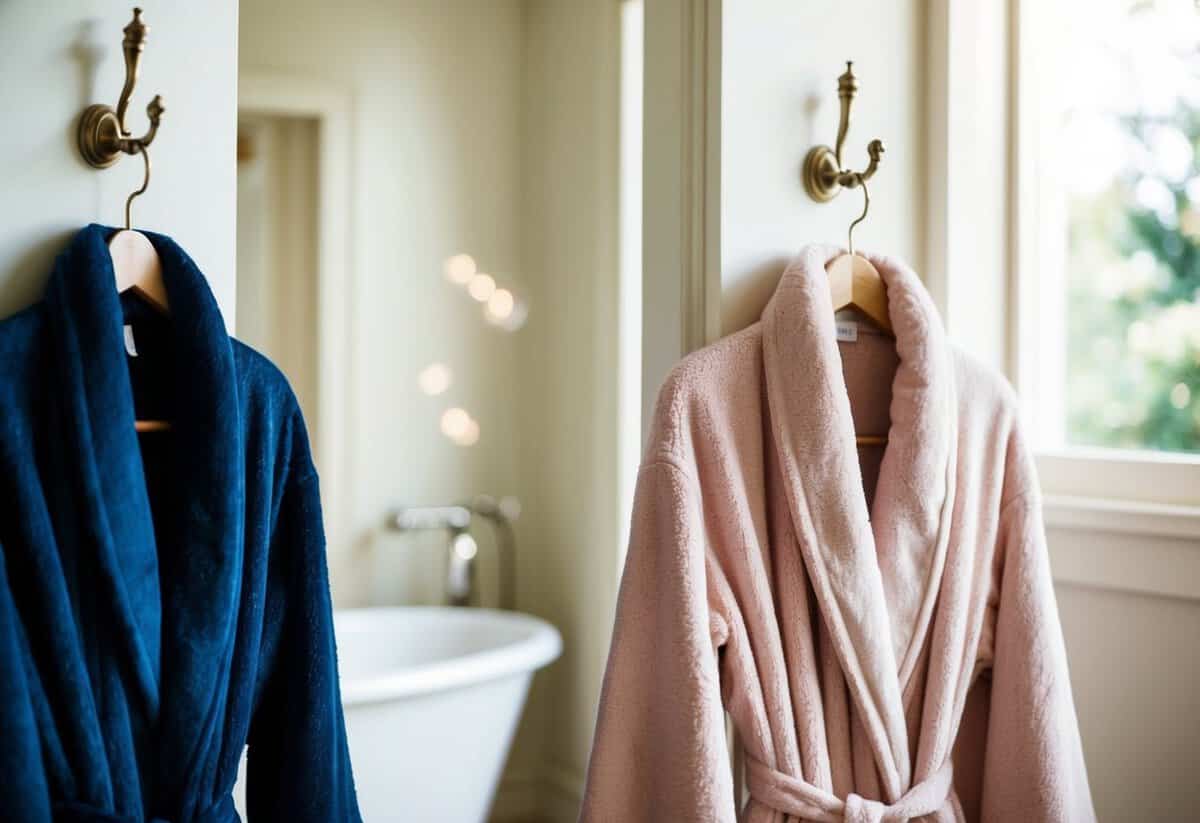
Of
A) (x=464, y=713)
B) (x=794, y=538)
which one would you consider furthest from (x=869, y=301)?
(x=464, y=713)

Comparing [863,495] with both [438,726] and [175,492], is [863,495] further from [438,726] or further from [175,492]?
[438,726]

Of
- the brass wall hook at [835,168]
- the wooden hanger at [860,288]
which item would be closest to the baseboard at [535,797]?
the wooden hanger at [860,288]

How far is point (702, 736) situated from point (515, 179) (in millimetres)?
2205

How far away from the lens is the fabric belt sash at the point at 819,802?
1.25 metres

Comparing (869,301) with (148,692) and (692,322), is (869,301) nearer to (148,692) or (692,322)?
(692,322)

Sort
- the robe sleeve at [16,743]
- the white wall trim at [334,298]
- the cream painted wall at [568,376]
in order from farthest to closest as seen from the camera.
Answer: the white wall trim at [334,298], the cream painted wall at [568,376], the robe sleeve at [16,743]

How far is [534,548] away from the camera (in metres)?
3.12

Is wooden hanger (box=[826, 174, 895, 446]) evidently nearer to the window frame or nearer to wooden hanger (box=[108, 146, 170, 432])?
the window frame

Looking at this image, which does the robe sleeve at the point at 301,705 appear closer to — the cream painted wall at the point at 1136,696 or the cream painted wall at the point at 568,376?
the cream painted wall at the point at 1136,696

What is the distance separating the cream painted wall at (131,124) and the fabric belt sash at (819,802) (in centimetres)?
80

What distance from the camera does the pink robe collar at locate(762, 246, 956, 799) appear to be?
1.29 m

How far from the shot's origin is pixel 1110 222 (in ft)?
5.92

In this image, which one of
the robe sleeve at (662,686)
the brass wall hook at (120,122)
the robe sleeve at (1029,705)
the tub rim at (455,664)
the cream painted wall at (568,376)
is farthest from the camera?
the cream painted wall at (568,376)

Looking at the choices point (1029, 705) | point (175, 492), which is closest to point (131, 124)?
point (175, 492)
